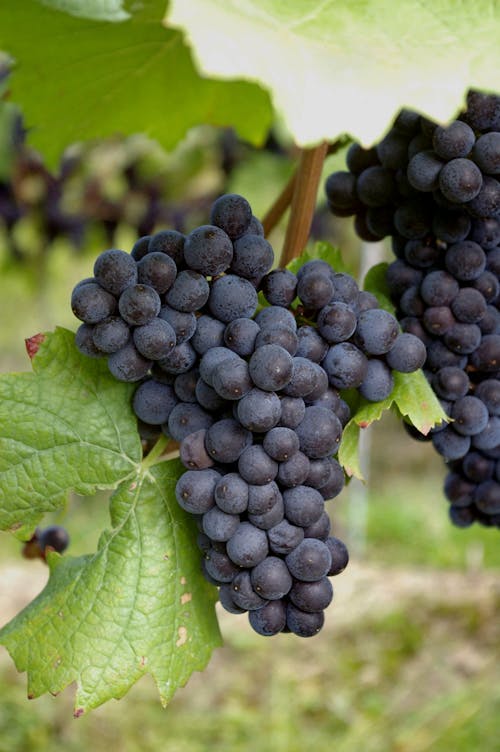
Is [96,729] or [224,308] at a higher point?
[224,308]

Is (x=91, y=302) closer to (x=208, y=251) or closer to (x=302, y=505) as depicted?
(x=208, y=251)

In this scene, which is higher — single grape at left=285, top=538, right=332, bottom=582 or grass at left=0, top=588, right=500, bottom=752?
single grape at left=285, top=538, right=332, bottom=582

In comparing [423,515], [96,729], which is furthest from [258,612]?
[423,515]

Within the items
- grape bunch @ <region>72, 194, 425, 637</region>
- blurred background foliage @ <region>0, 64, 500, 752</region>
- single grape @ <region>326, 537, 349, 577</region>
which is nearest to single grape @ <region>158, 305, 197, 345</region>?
grape bunch @ <region>72, 194, 425, 637</region>

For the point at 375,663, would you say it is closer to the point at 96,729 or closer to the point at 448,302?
the point at 96,729

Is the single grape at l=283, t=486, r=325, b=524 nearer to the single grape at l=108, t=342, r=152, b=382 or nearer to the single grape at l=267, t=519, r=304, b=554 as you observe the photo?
the single grape at l=267, t=519, r=304, b=554

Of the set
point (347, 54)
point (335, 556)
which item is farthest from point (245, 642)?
point (347, 54)

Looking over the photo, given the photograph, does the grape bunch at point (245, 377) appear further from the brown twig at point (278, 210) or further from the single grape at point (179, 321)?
the brown twig at point (278, 210)
